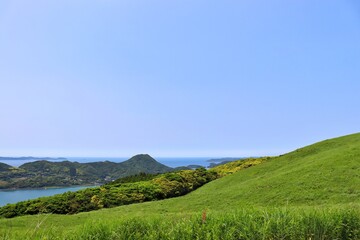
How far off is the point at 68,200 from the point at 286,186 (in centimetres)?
1372

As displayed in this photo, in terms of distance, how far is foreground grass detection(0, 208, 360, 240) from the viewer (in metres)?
5.91

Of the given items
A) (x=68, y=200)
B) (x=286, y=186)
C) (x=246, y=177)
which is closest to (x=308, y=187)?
(x=286, y=186)

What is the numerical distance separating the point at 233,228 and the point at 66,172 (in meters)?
96.9

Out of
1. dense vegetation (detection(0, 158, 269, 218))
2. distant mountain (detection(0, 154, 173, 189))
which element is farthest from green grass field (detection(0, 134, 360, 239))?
Answer: distant mountain (detection(0, 154, 173, 189))

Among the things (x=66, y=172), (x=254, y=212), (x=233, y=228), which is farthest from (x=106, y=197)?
(x=66, y=172)

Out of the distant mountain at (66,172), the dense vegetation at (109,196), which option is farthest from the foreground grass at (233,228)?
the distant mountain at (66,172)

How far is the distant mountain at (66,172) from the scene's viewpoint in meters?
70.7

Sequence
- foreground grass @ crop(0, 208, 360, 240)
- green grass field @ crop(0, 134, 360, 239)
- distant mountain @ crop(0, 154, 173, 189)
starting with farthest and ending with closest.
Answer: distant mountain @ crop(0, 154, 173, 189) → green grass field @ crop(0, 134, 360, 239) → foreground grass @ crop(0, 208, 360, 240)

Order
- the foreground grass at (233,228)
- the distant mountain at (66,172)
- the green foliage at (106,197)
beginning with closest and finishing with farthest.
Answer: the foreground grass at (233,228), the green foliage at (106,197), the distant mountain at (66,172)

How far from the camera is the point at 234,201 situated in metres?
16.2

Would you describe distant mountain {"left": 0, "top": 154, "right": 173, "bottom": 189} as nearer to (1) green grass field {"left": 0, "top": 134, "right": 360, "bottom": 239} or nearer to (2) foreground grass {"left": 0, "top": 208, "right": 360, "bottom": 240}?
(1) green grass field {"left": 0, "top": 134, "right": 360, "bottom": 239}

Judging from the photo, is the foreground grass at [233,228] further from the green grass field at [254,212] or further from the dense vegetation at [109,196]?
the dense vegetation at [109,196]

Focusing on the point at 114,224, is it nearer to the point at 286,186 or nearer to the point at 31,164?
the point at 286,186

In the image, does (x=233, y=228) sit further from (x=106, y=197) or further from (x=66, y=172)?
(x=66, y=172)
